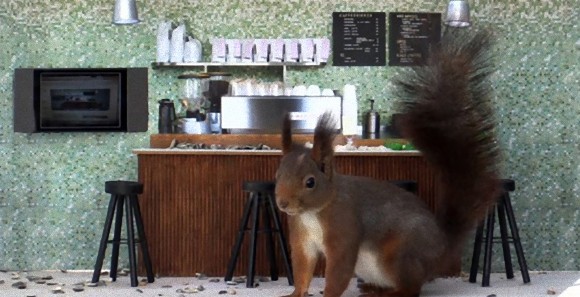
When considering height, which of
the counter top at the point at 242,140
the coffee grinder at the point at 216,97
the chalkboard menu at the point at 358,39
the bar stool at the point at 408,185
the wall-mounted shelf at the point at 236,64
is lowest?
the bar stool at the point at 408,185

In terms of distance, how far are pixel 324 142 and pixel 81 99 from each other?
3528mm

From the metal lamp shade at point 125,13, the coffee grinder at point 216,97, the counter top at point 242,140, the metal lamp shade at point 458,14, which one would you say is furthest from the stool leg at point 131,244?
the metal lamp shade at point 458,14

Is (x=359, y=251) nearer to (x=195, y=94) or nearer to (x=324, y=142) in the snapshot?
(x=324, y=142)

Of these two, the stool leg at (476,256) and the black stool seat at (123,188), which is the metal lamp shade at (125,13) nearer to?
the black stool seat at (123,188)

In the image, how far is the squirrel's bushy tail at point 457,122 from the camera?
510 cm

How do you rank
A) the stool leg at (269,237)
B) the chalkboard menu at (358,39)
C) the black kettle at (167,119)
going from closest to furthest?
1. the stool leg at (269,237)
2. the black kettle at (167,119)
3. the chalkboard menu at (358,39)

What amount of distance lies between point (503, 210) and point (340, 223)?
210cm

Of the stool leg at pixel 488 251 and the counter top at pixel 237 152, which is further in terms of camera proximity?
the counter top at pixel 237 152

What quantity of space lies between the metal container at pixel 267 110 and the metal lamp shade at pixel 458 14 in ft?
3.42

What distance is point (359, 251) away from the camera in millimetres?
5570

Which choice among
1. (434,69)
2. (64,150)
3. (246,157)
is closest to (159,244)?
(246,157)

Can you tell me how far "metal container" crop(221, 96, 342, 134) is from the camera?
7.89 metres

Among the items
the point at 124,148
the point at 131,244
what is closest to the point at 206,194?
the point at 131,244

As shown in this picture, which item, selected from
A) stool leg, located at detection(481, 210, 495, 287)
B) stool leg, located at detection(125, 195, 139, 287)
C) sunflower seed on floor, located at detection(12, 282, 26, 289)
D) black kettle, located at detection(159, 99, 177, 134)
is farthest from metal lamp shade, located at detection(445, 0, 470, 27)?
sunflower seed on floor, located at detection(12, 282, 26, 289)
